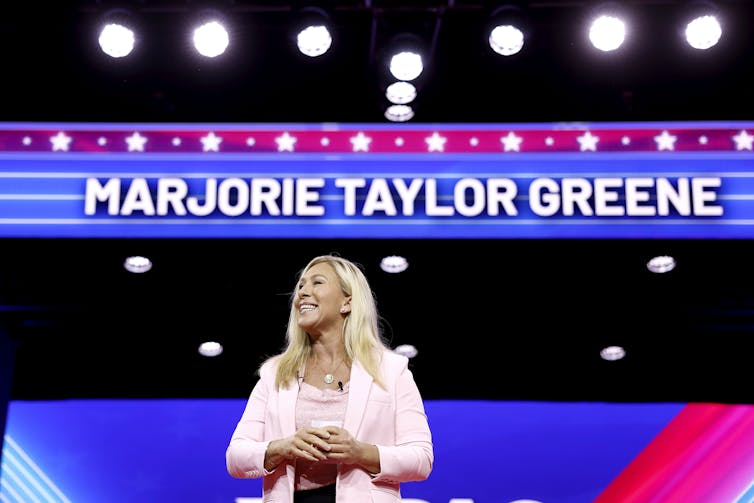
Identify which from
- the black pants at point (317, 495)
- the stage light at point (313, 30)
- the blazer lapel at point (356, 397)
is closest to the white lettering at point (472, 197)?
the stage light at point (313, 30)

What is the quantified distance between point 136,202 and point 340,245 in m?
1.07

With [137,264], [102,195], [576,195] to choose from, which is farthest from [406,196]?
[102,195]

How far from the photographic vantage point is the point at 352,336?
324 cm

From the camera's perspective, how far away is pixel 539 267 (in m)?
5.91

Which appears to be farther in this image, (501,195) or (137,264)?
(137,264)

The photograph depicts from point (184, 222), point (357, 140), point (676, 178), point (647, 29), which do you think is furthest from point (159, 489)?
point (647, 29)

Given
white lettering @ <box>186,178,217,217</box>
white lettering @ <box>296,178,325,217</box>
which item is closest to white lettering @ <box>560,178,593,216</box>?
white lettering @ <box>296,178,325,217</box>

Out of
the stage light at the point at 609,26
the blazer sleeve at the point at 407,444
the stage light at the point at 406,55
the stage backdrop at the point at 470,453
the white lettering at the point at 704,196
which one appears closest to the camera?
the blazer sleeve at the point at 407,444

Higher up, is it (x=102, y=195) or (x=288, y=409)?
(x=102, y=195)

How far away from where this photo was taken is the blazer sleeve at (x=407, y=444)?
292 cm

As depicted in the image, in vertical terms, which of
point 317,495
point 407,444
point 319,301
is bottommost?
point 317,495

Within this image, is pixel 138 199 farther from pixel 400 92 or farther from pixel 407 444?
pixel 407 444

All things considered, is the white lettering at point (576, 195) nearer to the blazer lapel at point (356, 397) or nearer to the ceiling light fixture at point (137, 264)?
the ceiling light fixture at point (137, 264)

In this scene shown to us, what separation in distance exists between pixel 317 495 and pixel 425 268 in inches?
122
